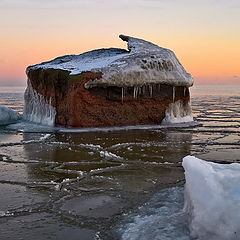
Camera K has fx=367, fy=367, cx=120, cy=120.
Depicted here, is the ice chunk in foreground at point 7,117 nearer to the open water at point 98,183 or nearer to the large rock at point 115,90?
the large rock at point 115,90

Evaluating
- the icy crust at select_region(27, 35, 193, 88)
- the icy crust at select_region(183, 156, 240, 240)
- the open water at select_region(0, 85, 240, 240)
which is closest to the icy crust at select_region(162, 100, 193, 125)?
the icy crust at select_region(27, 35, 193, 88)

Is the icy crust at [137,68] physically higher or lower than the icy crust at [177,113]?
higher

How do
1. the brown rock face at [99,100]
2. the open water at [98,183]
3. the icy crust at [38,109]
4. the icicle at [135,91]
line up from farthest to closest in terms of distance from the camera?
the icy crust at [38,109] < the icicle at [135,91] < the brown rock face at [99,100] < the open water at [98,183]

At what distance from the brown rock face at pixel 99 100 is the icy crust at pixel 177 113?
0.28m

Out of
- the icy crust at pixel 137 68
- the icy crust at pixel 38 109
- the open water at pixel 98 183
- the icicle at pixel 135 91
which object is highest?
the icy crust at pixel 137 68

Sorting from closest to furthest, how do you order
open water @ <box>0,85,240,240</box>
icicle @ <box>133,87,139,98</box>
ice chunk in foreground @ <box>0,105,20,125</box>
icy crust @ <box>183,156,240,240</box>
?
1. icy crust @ <box>183,156,240,240</box>
2. open water @ <box>0,85,240,240</box>
3. icicle @ <box>133,87,139,98</box>
4. ice chunk in foreground @ <box>0,105,20,125</box>

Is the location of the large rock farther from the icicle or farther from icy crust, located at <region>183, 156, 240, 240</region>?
icy crust, located at <region>183, 156, 240, 240</region>

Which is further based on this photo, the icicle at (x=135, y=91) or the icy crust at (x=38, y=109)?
the icy crust at (x=38, y=109)

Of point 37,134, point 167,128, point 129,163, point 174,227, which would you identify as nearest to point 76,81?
point 37,134

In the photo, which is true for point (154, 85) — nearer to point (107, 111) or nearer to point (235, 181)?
point (107, 111)

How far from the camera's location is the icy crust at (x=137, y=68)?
1820cm

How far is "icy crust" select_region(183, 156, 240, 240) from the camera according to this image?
14.9 feet

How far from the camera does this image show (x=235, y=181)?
520 centimetres

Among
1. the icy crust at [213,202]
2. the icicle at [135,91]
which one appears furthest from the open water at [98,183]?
the icicle at [135,91]
